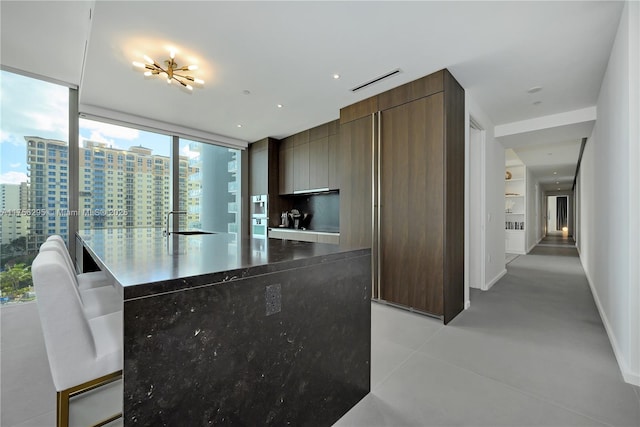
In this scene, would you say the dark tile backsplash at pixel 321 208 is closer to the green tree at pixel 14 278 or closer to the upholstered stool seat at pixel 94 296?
the upholstered stool seat at pixel 94 296

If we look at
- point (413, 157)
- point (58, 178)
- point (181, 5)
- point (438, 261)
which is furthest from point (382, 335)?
point (58, 178)

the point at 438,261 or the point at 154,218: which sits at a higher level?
the point at 154,218

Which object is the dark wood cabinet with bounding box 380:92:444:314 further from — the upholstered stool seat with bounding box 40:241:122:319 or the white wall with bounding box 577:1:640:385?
the upholstered stool seat with bounding box 40:241:122:319

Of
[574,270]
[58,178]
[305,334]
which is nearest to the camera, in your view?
[305,334]

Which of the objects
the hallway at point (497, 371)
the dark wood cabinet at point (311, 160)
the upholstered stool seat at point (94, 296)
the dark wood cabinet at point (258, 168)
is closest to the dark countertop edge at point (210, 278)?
the upholstered stool seat at point (94, 296)

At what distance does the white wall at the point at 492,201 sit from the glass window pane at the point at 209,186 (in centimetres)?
460

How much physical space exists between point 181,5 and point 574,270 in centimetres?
738

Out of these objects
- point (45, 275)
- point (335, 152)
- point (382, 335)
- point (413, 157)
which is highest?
point (335, 152)

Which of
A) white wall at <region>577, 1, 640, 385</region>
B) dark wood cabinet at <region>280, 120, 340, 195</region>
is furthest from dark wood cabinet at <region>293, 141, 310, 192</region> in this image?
white wall at <region>577, 1, 640, 385</region>

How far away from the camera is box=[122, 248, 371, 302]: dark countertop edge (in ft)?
2.61

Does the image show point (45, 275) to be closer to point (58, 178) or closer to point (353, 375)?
point (353, 375)

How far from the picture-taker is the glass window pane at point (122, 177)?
3947mm

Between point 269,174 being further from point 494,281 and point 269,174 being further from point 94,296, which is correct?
point 494,281

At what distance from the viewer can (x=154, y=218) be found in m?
4.61
